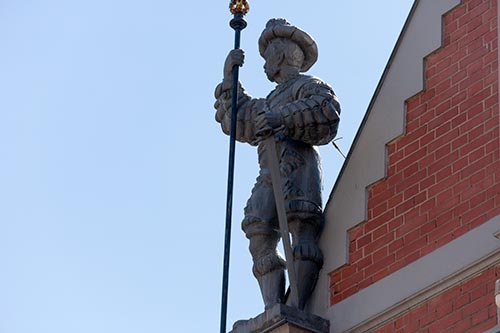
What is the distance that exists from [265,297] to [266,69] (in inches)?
65.2

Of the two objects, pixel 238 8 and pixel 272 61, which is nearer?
pixel 272 61

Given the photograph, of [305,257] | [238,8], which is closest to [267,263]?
[305,257]

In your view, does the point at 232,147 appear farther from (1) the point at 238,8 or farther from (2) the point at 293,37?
(1) the point at 238,8

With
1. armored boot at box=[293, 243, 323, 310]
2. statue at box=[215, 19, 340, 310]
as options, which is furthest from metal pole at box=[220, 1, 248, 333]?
armored boot at box=[293, 243, 323, 310]

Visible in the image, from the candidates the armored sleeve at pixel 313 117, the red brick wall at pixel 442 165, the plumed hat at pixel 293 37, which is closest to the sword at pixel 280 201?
the armored sleeve at pixel 313 117

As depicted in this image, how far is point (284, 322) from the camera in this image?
468 inches

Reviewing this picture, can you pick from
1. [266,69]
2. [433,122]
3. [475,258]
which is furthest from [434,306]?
[266,69]

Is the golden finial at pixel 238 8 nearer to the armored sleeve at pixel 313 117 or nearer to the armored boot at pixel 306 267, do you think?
the armored sleeve at pixel 313 117

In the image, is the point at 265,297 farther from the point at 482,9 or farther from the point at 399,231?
the point at 482,9

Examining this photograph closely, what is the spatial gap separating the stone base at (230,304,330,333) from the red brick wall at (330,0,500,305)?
0.23m

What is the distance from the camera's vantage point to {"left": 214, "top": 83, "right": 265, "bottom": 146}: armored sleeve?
13.2 m

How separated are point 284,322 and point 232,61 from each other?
2.16m

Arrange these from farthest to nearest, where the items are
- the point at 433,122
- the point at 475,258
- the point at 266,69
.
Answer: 1. the point at 266,69
2. the point at 433,122
3. the point at 475,258

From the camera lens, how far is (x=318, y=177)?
12.8 m
